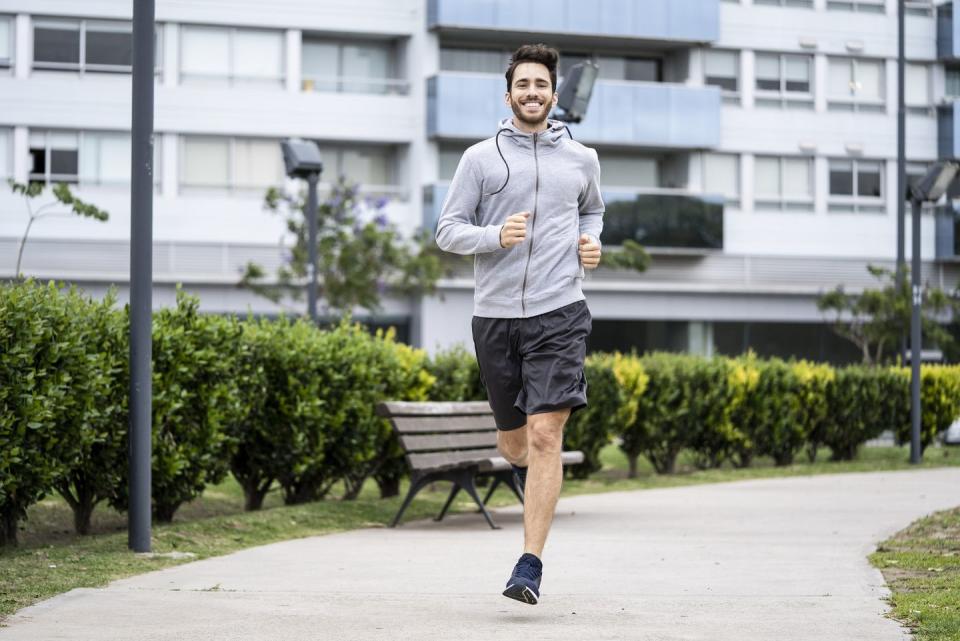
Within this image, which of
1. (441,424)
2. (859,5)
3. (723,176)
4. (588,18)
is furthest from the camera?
(859,5)

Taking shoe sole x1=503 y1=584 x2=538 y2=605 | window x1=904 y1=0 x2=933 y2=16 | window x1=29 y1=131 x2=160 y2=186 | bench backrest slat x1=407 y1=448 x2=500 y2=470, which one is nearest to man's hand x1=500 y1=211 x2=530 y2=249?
shoe sole x1=503 y1=584 x2=538 y2=605

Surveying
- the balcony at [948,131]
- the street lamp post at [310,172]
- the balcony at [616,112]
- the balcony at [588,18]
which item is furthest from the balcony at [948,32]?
the street lamp post at [310,172]

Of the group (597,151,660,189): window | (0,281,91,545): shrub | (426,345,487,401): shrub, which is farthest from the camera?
(597,151,660,189): window

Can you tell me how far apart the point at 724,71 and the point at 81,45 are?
54.4 ft

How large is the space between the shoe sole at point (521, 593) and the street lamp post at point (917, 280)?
16.2 metres

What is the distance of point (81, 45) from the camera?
4003 centimetres

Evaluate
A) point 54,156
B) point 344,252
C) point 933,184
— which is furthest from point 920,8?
point 933,184

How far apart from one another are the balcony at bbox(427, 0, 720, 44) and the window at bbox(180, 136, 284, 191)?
5152 millimetres

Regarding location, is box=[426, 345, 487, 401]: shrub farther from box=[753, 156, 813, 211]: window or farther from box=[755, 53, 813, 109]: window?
→ box=[755, 53, 813, 109]: window

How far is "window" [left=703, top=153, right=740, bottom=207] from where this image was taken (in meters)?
44.1

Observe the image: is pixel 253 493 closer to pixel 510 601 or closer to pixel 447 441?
pixel 447 441

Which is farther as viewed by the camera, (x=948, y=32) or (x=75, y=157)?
(x=948, y=32)

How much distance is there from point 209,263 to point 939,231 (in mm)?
19901

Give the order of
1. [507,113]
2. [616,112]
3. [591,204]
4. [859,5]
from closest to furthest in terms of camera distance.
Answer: [591,204]
[507,113]
[616,112]
[859,5]
